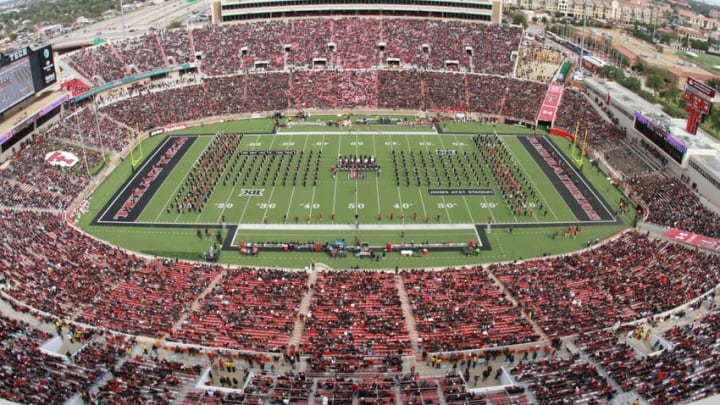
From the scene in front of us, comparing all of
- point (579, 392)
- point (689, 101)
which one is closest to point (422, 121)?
point (689, 101)

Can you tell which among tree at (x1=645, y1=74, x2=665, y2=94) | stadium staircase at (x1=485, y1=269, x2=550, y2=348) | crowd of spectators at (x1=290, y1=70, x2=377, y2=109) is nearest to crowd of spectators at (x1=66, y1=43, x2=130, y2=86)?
crowd of spectators at (x1=290, y1=70, x2=377, y2=109)

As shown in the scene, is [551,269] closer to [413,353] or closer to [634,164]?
[413,353]

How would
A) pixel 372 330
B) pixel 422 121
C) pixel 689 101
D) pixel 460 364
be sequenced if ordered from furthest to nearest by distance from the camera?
pixel 422 121, pixel 689 101, pixel 372 330, pixel 460 364

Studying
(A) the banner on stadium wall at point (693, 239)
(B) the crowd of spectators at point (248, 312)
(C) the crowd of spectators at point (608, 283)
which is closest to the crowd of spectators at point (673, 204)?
(A) the banner on stadium wall at point (693, 239)

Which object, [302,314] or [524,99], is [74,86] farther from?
[524,99]

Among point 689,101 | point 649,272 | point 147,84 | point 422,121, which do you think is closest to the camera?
point 649,272

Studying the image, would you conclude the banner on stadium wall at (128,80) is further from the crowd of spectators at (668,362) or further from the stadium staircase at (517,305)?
the crowd of spectators at (668,362)
